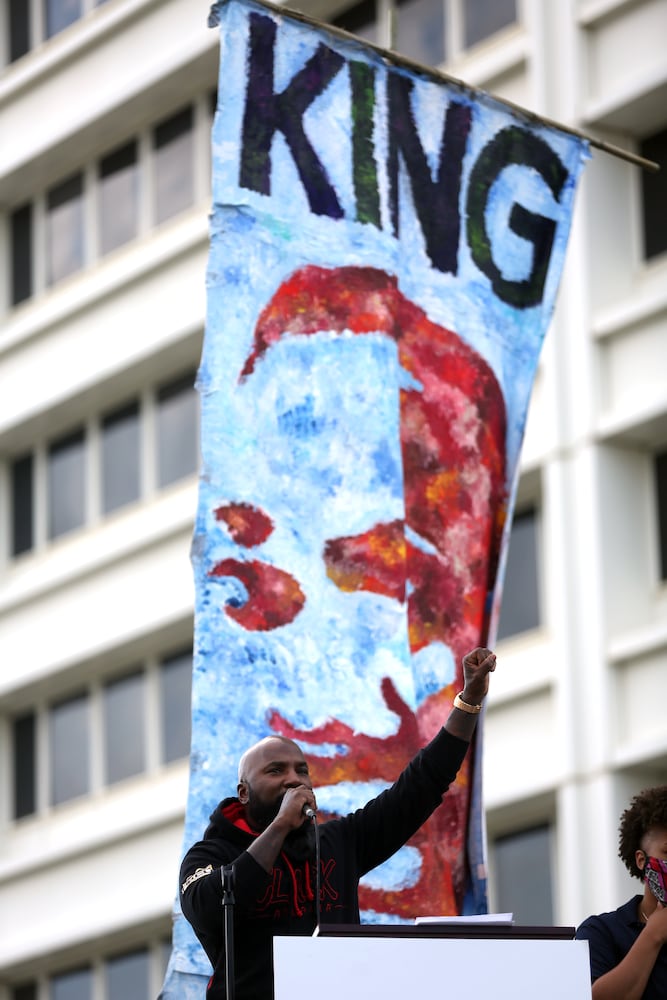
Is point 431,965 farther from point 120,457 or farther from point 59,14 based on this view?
point 59,14

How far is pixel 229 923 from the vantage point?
6.38 meters

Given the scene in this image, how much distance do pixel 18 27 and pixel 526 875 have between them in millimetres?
12279

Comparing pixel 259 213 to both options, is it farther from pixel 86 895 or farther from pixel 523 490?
pixel 86 895

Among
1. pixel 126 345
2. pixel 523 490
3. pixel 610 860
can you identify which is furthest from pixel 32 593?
pixel 610 860

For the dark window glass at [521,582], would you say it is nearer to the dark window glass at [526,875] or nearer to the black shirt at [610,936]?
the dark window glass at [526,875]

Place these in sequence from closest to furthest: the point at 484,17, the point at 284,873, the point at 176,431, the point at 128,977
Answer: the point at 284,873 < the point at 484,17 < the point at 128,977 < the point at 176,431

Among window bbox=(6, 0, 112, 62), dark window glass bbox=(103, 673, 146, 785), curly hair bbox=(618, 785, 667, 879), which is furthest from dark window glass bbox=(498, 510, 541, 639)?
curly hair bbox=(618, 785, 667, 879)

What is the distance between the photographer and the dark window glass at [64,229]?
25.2 meters

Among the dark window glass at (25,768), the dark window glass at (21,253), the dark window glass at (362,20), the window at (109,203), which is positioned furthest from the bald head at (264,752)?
the dark window glass at (21,253)

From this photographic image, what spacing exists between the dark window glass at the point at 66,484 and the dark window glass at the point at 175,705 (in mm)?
2384

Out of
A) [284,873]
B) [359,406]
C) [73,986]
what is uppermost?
[73,986]

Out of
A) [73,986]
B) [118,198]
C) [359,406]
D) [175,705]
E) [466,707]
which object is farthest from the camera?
[118,198]

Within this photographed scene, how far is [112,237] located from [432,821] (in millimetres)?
16733

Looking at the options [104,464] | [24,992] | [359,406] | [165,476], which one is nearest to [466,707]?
[359,406]
